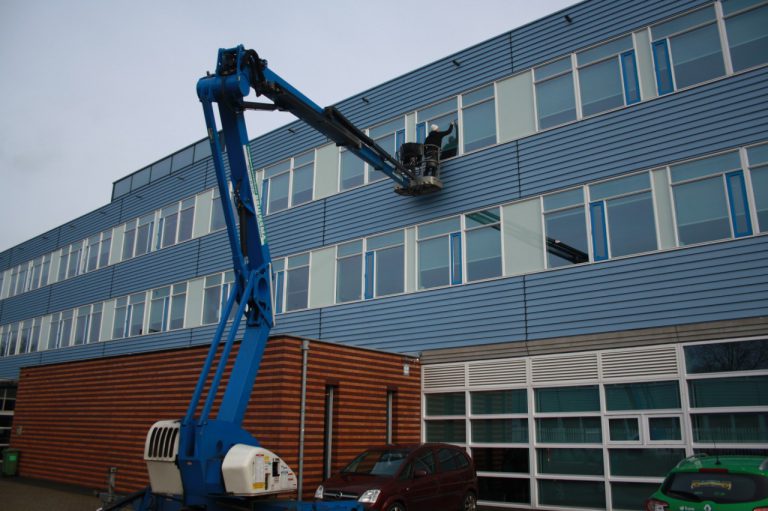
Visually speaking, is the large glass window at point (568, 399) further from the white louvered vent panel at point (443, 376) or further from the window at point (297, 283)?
the window at point (297, 283)

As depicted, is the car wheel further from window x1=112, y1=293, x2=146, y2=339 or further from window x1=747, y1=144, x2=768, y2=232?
window x1=112, y1=293, x2=146, y2=339

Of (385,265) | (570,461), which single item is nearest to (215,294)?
(385,265)

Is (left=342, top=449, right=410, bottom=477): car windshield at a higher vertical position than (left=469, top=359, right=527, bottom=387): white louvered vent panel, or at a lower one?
lower

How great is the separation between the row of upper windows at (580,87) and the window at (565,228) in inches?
26.1

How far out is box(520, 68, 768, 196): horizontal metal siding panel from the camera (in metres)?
12.3

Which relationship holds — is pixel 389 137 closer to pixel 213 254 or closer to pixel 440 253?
pixel 440 253

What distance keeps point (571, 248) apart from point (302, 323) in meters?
8.44

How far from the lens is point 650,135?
13.4 meters

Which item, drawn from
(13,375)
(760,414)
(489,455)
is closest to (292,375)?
(489,455)

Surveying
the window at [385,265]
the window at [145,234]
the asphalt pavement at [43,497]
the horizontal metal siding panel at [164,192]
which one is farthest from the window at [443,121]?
the window at [145,234]

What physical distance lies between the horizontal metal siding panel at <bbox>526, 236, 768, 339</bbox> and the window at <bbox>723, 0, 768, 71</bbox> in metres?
3.57

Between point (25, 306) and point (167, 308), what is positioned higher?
point (25, 306)

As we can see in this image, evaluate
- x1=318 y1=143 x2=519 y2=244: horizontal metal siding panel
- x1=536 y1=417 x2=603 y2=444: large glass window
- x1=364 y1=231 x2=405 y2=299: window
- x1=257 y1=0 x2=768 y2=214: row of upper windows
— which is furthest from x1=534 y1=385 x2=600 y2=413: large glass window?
x1=257 y1=0 x2=768 y2=214: row of upper windows

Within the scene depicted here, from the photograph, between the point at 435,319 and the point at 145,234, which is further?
the point at 145,234
